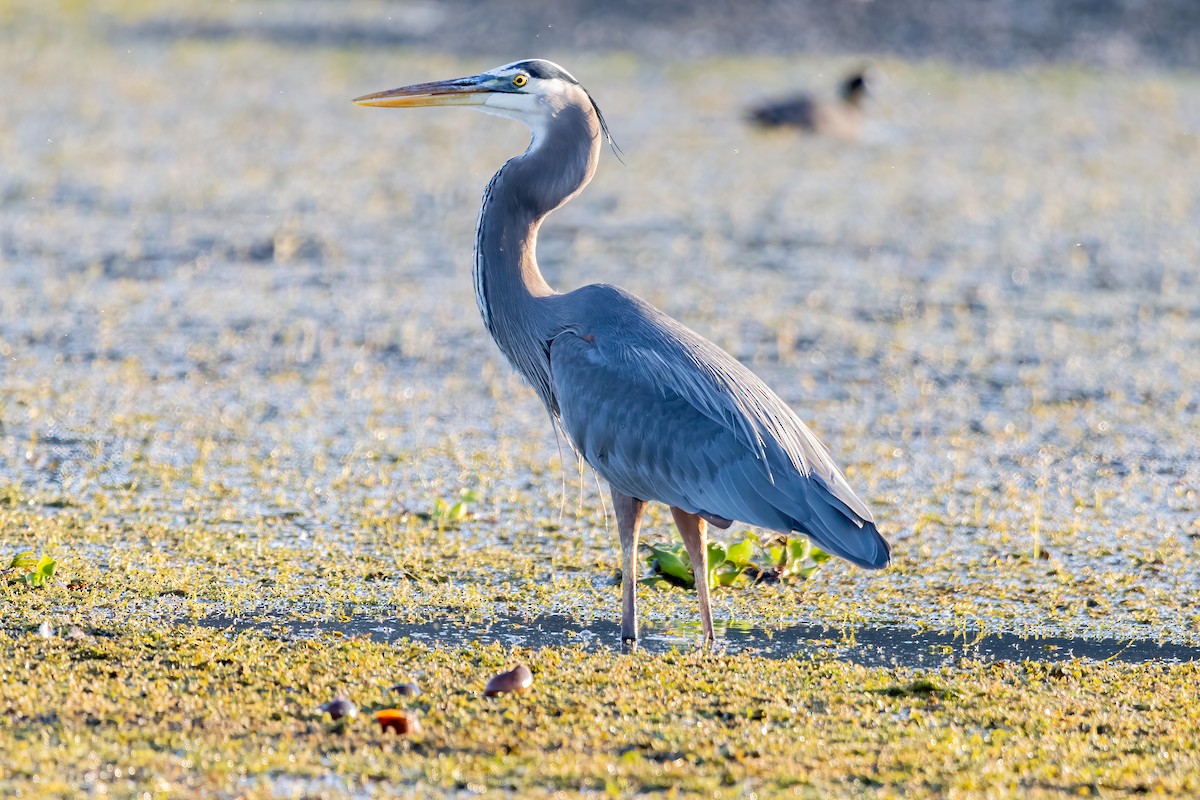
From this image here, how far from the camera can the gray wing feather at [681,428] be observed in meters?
4.66

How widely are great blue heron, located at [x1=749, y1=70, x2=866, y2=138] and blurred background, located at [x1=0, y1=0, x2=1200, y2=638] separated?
14 cm

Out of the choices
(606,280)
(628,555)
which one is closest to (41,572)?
(628,555)

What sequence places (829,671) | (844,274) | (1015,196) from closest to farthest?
(829,671), (844,274), (1015,196)

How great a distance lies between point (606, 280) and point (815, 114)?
5537 millimetres

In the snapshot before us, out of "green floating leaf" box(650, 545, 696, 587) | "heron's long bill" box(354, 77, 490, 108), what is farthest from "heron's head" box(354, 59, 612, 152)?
"green floating leaf" box(650, 545, 696, 587)

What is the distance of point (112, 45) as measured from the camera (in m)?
18.1

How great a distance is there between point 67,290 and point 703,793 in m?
6.70

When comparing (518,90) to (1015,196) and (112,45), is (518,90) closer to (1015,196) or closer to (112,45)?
(1015,196)

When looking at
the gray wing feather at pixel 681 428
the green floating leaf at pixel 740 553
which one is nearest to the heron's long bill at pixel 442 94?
the gray wing feather at pixel 681 428

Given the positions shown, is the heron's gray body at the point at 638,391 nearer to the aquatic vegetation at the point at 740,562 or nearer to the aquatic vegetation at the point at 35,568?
the aquatic vegetation at the point at 740,562

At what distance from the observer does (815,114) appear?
1473 cm

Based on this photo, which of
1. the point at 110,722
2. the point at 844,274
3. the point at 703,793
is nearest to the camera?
the point at 703,793

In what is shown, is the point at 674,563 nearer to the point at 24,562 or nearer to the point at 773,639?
the point at 773,639

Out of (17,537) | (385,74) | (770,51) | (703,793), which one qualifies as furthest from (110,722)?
(770,51)
